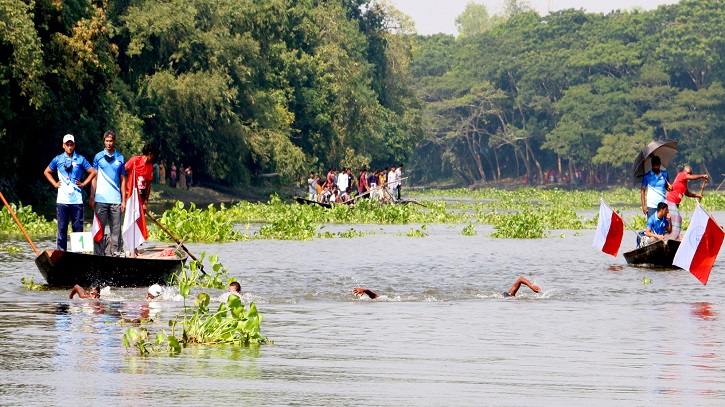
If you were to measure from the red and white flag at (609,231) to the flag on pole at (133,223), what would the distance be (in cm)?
865

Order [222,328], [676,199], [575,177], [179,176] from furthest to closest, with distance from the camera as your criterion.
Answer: [575,177] < [179,176] < [676,199] < [222,328]

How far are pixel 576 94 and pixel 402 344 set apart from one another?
88.8 meters

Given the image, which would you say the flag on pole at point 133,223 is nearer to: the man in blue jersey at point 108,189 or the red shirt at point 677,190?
the man in blue jersey at point 108,189

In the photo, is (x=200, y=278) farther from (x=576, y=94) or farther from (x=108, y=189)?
(x=576, y=94)

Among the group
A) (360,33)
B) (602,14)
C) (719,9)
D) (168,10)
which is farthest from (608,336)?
(602,14)

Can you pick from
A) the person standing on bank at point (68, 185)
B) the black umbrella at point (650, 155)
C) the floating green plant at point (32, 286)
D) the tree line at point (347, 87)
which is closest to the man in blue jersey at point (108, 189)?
the person standing on bank at point (68, 185)

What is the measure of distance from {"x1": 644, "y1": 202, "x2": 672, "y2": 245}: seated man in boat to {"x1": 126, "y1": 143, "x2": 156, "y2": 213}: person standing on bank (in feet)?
27.1

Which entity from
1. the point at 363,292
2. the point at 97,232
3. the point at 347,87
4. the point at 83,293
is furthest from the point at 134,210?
the point at 347,87

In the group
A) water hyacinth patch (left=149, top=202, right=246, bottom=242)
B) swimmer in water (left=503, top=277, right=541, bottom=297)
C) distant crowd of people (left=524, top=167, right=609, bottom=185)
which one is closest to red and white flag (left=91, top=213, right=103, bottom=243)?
swimmer in water (left=503, top=277, right=541, bottom=297)

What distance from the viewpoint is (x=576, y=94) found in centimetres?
9900

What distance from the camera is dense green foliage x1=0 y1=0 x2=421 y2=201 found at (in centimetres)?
3553

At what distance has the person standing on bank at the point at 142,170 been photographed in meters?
17.2

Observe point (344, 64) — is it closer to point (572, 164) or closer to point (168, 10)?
point (168, 10)

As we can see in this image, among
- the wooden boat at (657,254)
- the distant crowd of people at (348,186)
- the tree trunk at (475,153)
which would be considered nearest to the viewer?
the wooden boat at (657,254)
